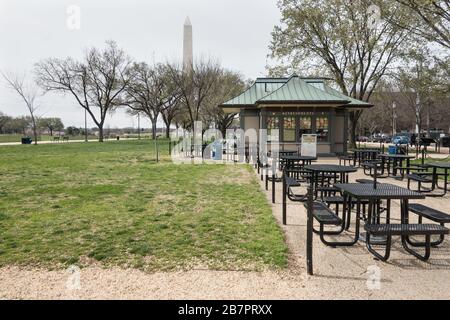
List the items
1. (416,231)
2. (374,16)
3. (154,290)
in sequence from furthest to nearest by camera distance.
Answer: (374,16), (416,231), (154,290)

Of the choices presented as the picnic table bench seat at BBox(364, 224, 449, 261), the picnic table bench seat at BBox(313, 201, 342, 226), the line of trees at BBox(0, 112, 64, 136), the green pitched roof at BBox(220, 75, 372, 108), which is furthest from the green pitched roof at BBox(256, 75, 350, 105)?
the line of trees at BBox(0, 112, 64, 136)

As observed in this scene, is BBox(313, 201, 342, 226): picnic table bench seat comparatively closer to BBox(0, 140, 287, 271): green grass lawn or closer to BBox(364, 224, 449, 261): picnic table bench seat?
BBox(364, 224, 449, 261): picnic table bench seat

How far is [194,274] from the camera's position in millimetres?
3559

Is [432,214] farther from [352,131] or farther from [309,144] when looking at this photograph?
[352,131]

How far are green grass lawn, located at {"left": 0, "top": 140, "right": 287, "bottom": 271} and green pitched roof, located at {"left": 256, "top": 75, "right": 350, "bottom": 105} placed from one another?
9156mm

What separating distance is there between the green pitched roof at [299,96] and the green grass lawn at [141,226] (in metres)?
9.16

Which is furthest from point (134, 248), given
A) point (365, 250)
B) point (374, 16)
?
point (374, 16)

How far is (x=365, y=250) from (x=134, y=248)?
3244 millimetres

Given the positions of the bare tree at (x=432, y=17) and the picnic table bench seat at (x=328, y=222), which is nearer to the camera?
the picnic table bench seat at (x=328, y=222)

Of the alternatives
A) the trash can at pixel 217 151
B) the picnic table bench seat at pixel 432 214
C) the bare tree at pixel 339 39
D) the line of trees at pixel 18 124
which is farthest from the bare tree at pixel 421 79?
the line of trees at pixel 18 124

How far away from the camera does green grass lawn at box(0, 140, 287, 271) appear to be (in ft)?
13.2

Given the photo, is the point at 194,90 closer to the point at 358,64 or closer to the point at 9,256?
the point at 358,64

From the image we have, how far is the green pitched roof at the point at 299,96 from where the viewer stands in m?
17.6

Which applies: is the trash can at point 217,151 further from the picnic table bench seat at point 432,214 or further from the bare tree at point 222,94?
the picnic table bench seat at point 432,214
